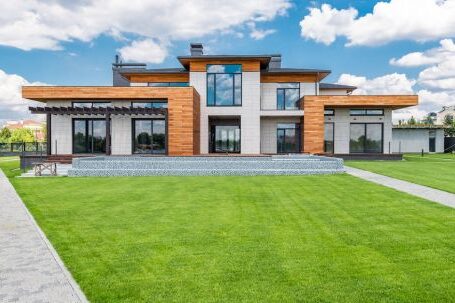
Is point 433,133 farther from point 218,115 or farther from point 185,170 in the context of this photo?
point 185,170

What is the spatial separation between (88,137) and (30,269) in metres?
23.8

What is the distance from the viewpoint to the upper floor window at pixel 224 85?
2855cm

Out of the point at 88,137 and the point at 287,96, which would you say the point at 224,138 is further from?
the point at 88,137

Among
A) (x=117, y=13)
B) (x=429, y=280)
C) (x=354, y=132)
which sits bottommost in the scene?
(x=429, y=280)

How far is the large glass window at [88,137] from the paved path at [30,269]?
2003cm

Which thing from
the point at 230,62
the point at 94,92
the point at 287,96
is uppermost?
the point at 230,62

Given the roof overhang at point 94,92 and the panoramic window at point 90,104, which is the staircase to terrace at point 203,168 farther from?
the panoramic window at point 90,104

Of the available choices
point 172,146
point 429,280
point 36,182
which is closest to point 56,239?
point 429,280

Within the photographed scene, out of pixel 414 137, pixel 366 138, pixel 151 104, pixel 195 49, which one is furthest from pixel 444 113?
pixel 151 104

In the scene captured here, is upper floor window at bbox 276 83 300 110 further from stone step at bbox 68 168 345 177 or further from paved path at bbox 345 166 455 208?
paved path at bbox 345 166 455 208

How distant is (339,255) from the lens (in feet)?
19.6

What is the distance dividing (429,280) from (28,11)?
91.1 feet

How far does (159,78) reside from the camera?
102 ft

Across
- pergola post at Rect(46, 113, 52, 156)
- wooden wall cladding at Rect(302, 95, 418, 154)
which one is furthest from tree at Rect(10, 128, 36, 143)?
wooden wall cladding at Rect(302, 95, 418, 154)
